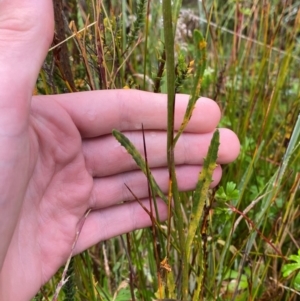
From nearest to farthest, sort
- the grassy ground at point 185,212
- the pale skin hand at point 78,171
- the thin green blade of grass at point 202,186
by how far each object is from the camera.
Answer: the thin green blade of grass at point 202,186 → the grassy ground at point 185,212 → the pale skin hand at point 78,171

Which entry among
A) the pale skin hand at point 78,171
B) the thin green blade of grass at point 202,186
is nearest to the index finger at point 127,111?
the pale skin hand at point 78,171

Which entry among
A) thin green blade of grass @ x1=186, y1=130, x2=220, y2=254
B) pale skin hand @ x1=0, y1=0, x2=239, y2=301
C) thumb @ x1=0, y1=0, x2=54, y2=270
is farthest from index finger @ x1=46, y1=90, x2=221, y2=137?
thin green blade of grass @ x1=186, y1=130, x2=220, y2=254

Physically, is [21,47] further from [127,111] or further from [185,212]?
[185,212]

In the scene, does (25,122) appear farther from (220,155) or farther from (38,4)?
(220,155)

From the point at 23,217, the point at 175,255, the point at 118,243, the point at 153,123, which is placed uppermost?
the point at 153,123

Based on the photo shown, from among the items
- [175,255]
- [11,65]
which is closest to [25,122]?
[11,65]

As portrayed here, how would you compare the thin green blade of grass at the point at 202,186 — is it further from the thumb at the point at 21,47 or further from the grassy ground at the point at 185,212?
the thumb at the point at 21,47
